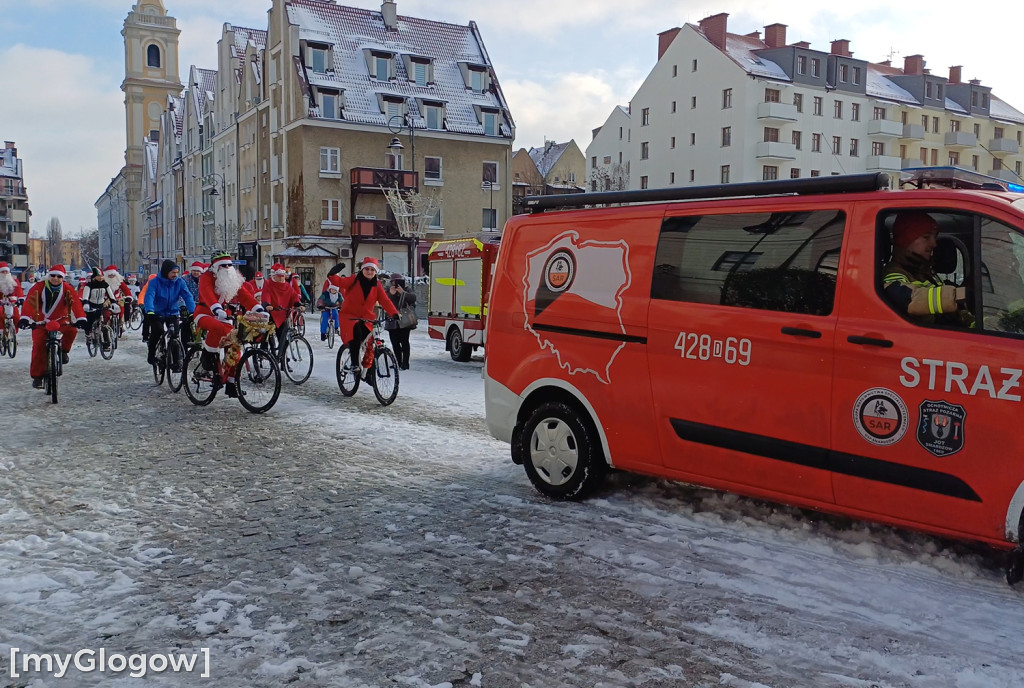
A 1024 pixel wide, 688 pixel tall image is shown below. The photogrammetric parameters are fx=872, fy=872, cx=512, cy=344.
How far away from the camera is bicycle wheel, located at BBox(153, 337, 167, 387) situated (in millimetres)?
13781

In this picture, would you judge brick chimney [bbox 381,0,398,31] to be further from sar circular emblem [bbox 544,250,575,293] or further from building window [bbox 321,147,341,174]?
sar circular emblem [bbox 544,250,575,293]

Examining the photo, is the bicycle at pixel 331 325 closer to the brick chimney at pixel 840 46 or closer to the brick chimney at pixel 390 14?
the brick chimney at pixel 390 14

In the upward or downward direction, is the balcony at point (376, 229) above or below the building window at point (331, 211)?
below

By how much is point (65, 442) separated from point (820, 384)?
24.9 ft

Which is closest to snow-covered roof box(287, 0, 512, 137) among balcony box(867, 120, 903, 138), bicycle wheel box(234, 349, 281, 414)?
balcony box(867, 120, 903, 138)

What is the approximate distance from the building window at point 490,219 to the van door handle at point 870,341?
167 ft

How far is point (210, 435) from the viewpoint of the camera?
9367 mm

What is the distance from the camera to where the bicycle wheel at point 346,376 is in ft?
40.2

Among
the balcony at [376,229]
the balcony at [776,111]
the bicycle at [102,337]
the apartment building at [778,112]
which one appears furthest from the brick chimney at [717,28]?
the bicycle at [102,337]

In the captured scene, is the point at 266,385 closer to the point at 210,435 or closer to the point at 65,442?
the point at 210,435

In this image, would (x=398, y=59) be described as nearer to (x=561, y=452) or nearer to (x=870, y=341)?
(x=561, y=452)

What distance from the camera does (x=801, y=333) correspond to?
5047 mm

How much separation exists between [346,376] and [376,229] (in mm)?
38424

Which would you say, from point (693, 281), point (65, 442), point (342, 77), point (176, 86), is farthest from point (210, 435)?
point (176, 86)
